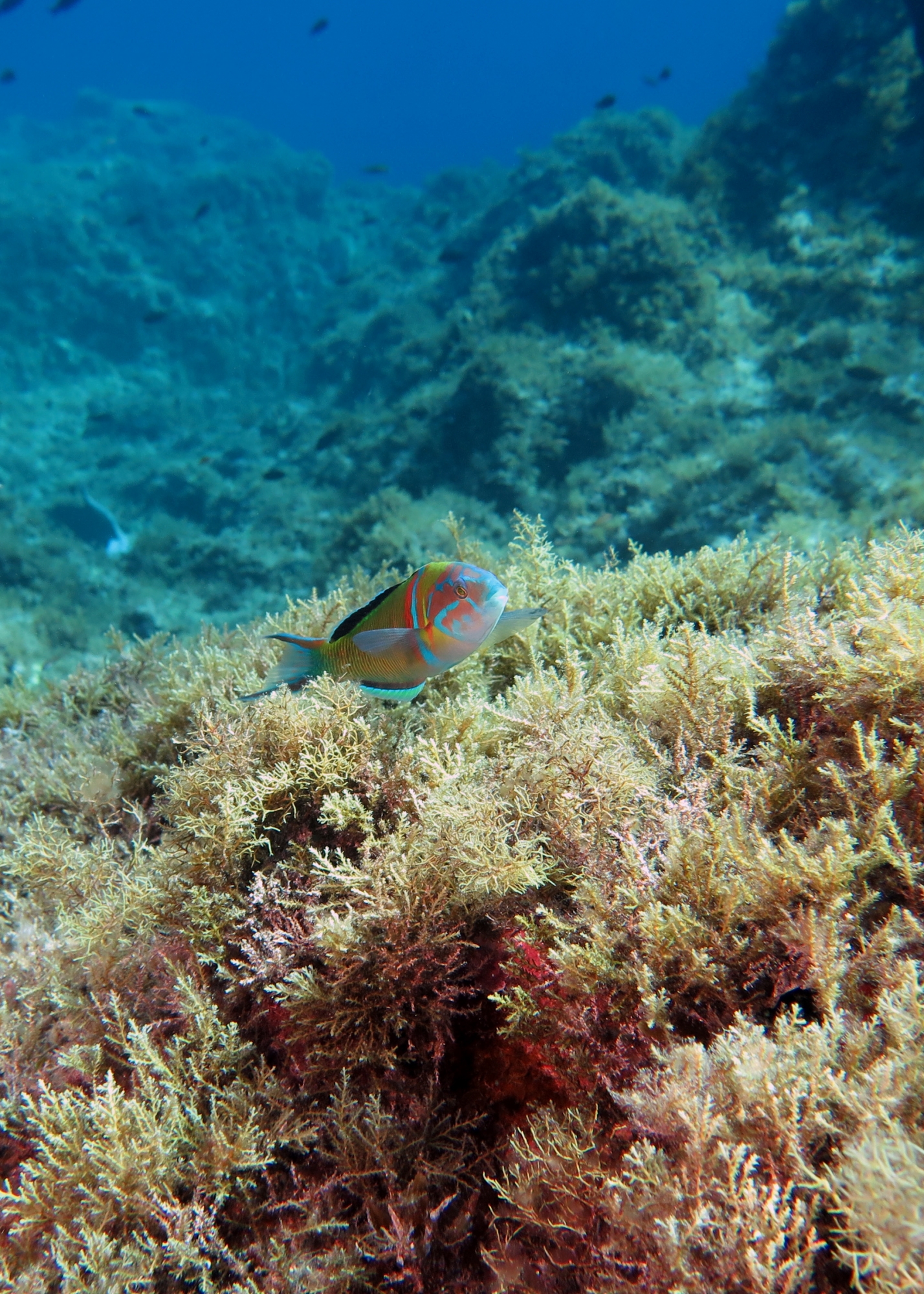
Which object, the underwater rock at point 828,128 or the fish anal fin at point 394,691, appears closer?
the fish anal fin at point 394,691

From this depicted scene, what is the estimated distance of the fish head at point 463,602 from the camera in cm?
194

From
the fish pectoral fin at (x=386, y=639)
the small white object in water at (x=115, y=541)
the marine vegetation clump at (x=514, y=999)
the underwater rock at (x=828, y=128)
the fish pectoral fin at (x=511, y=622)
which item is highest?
the underwater rock at (x=828, y=128)

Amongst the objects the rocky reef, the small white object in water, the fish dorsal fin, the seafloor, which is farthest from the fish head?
the small white object in water

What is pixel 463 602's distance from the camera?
6.36 ft

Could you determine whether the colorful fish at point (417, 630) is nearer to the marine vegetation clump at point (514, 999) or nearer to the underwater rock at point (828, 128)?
the marine vegetation clump at point (514, 999)

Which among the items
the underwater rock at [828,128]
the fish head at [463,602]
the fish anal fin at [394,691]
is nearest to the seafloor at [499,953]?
the fish anal fin at [394,691]

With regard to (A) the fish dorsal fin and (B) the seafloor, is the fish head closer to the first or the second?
(A) the fish dorsal fin

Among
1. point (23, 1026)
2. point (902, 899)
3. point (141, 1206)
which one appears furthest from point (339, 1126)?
point (902, 899)

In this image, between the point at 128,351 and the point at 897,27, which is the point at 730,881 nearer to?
the point at 897,27

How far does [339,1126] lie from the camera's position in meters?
1.60

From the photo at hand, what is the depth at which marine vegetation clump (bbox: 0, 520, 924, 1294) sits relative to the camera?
1197 mm

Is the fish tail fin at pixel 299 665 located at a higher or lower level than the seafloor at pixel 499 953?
higher

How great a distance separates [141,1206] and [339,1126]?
538 millimetres

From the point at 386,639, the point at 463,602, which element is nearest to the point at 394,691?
the point at 386,639
